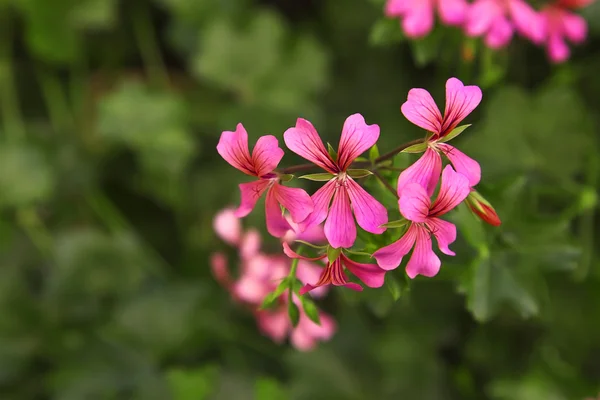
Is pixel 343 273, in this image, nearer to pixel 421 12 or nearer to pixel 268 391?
pixel 421 12

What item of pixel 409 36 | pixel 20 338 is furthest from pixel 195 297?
pixel 409 36

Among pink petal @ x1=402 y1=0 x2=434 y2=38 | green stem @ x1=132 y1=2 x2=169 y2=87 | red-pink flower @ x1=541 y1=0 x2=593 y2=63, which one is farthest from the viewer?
green stem @ x1=132 y1=2 x2=169 y2=87

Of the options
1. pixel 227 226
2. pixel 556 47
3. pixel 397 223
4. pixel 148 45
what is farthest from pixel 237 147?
pixel 148 45

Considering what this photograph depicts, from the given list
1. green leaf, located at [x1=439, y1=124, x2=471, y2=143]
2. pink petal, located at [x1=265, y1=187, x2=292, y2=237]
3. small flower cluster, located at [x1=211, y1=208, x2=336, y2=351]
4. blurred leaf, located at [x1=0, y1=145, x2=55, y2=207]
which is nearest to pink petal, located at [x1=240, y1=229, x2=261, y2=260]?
small flower cluster, located at [x1=211, y1=208, x2=336, y2=351]

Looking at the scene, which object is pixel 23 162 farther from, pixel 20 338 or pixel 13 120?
pixel 20 338

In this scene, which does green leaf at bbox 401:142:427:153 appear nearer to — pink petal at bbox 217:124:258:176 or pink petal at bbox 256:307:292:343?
pink petal at bbox 217:124:258:176

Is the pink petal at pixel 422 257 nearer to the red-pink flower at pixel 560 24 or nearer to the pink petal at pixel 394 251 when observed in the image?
the pink petal at pixel 394 251

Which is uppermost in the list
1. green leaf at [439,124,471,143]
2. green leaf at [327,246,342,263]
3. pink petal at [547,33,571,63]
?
green leaf at [439,124,471,143]
